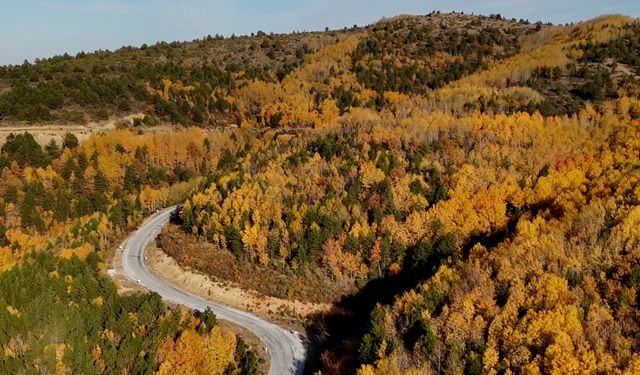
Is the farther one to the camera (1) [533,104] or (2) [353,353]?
(1) [533,104]

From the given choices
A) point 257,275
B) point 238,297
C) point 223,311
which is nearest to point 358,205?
point 257,275

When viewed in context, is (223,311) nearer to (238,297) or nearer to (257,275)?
(238,297)

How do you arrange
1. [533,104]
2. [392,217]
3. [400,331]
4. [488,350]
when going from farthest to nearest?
[533,104], [392,217], [400,331], [488,350]

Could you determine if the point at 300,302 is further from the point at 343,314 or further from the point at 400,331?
the point at 400,331

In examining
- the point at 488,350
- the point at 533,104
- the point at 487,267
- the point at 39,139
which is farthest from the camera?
the point at 39,139

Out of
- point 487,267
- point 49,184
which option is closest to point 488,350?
point 487,267

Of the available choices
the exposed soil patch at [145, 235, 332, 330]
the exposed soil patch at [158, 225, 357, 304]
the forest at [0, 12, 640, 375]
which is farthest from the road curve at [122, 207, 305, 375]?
the exposed soil patch at [158, 225, 357, 304]
